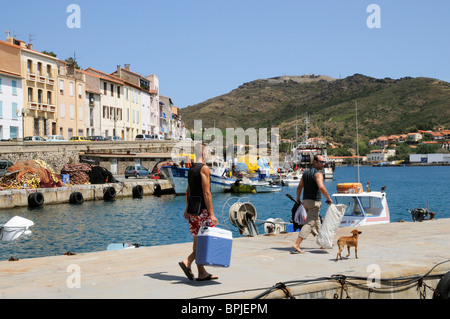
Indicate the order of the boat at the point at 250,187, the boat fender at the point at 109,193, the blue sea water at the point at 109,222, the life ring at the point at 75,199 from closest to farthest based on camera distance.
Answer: the blue sea water at the point at 109,222 → the life ring at the point at 75,199 → the boat fender at the point at 109,193 → the boat at the point at 250,187

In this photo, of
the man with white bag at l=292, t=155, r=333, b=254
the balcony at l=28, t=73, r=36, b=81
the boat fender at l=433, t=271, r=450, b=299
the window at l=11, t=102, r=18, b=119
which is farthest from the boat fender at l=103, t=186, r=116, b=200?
the boat fender at l=433, t=271, r=450, b=299

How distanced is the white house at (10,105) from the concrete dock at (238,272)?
47.0 meters

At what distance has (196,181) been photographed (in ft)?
25.2

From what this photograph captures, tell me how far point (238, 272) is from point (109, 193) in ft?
119

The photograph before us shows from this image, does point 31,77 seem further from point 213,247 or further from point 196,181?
point 213,247

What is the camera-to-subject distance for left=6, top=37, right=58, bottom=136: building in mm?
56469

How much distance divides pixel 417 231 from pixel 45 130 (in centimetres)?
5328

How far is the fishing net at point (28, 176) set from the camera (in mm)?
38469

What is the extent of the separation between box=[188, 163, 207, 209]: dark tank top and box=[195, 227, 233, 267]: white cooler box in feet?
1.59

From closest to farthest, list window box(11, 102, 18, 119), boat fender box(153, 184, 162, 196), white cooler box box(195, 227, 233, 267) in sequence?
white cooler box box(195, 227, 233, 267)
boat fender box(153, 184, 162, 196)
window box(11, 102, 18, 119)

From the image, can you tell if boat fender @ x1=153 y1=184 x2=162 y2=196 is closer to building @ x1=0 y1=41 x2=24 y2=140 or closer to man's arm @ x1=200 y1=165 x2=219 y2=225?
building @ x1=0 y1=41 x2=24 y2=140

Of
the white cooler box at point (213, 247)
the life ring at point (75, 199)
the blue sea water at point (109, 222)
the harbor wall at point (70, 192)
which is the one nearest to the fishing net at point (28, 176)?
the harbor wall at point (70, 192)

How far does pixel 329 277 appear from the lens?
7.65 m

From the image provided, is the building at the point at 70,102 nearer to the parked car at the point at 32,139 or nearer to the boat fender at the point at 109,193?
the parked car at the point at 32,139
